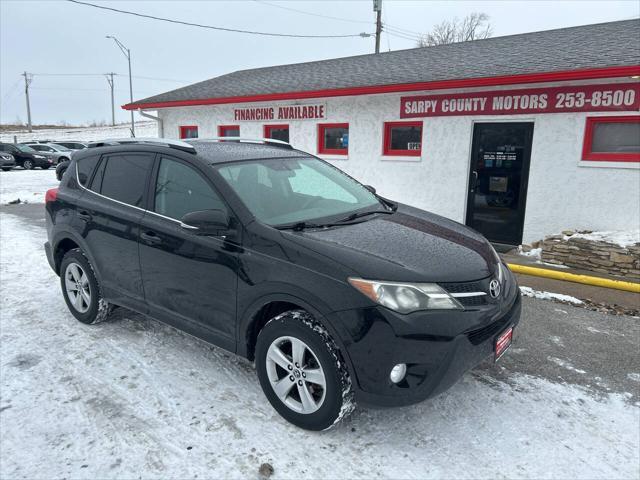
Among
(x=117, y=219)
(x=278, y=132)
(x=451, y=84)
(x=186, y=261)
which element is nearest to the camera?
(x=186, y=261)

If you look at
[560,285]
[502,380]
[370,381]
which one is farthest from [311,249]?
[560,285]

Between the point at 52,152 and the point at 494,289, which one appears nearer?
the point at 494,289

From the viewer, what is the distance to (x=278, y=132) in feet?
39.2

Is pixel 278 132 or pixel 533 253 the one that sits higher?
pixel 278 132

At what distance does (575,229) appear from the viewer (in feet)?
25.1

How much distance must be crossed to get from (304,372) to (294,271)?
605 mm

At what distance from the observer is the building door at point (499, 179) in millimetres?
8141

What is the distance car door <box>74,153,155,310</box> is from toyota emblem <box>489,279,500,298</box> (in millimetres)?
2650

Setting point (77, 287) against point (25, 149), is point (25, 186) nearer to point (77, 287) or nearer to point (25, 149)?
point (25, 149)

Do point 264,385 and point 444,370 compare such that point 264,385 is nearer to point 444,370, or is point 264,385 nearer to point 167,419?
point 167,419

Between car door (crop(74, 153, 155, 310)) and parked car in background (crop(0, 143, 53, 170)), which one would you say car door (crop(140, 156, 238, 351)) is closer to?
car door (crop(74, 153, 155, 310))

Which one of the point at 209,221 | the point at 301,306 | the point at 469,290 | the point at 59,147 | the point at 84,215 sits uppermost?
the point at 59,147

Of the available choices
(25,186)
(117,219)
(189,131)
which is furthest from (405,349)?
(25,186)

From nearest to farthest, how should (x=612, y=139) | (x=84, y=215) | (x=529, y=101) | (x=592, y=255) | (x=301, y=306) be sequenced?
(x=301, y=306) < (x=84, y=215) < (x=592, y=255) < (x=612, y=139) < (x=529, y=101)
